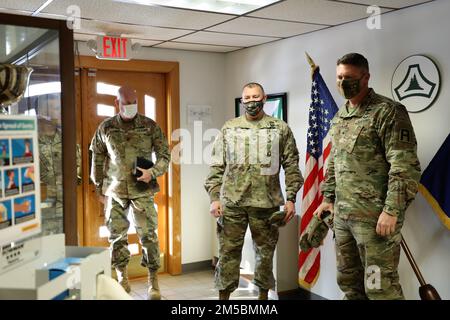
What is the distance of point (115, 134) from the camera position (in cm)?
348

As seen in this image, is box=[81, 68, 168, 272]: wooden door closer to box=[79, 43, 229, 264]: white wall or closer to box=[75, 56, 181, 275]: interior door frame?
box=[75, 56, 181, 275]: interior door frame

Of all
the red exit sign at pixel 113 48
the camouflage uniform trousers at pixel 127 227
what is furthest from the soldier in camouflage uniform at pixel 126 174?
the red exit sign at pixel 113 48

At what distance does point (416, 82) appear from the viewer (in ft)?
8.94

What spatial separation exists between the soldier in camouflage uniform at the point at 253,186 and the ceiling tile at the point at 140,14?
576mm

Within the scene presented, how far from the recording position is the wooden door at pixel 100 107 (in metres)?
3.99

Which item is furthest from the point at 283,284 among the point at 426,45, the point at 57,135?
the point at 57,135

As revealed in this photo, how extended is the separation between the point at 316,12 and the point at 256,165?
1.02m

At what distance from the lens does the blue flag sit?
247 cm

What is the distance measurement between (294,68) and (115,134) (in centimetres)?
150

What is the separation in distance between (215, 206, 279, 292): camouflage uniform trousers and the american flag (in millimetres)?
455

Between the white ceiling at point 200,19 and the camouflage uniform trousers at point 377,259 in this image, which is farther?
the white ceiling at point 200,19

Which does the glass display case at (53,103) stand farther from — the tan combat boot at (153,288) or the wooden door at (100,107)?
the wooden door at (100,107)

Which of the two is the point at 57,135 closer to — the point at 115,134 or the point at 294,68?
the point at 115,134

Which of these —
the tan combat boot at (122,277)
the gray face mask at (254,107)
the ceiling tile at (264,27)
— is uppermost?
the ceiling tile at (264,27)
